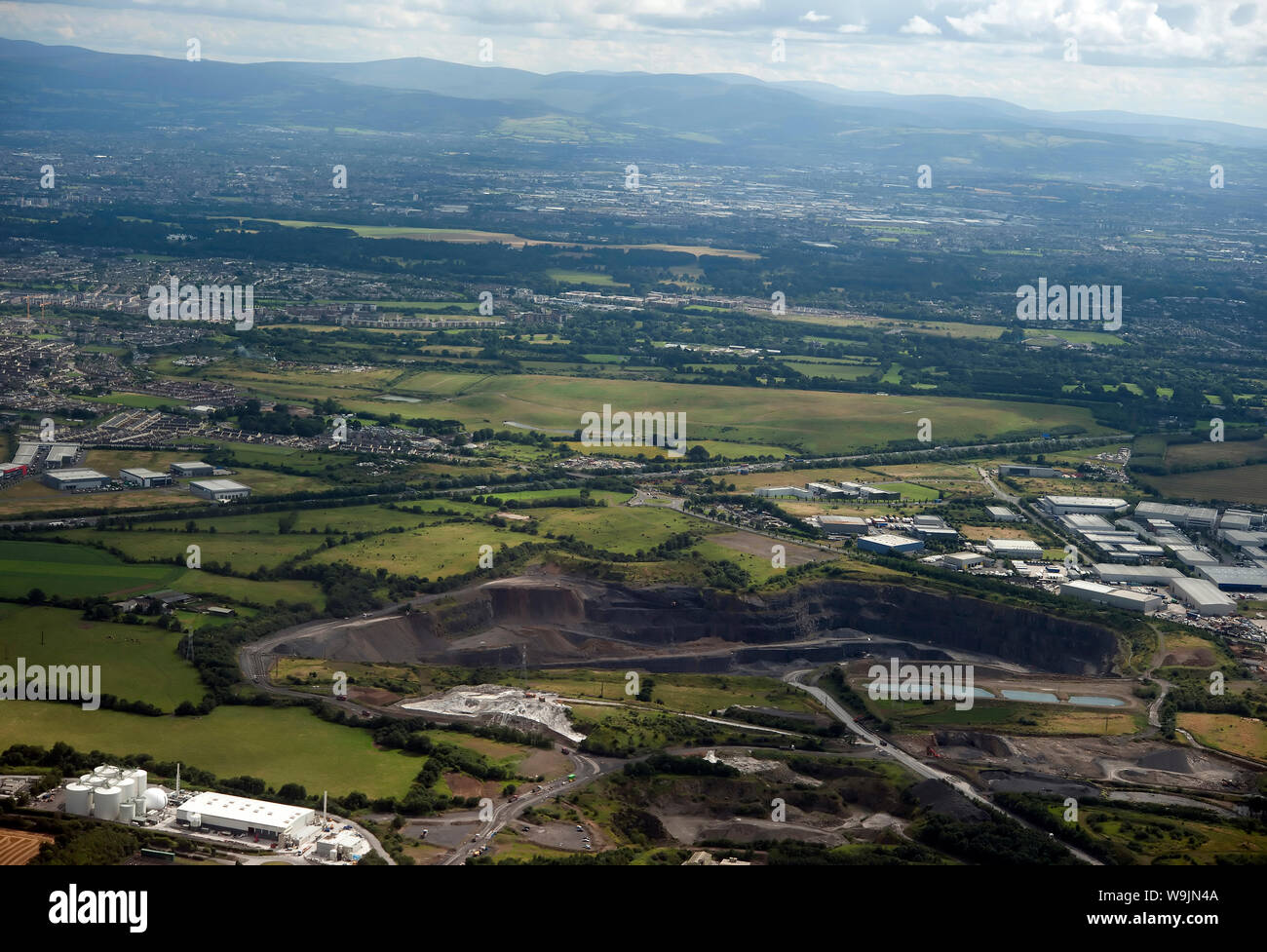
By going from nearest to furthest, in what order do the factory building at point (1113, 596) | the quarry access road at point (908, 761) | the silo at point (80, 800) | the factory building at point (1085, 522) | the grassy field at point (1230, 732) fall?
the silo at point (80, 800), the quarry access road at point (908, 761), the grassy field at point (1230, 732), the factory building at point (1113, 596), the factory building at point (1085, 522)

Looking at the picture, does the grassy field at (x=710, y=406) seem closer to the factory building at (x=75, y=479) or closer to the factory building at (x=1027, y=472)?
the factory building at (x=1027, y=472)

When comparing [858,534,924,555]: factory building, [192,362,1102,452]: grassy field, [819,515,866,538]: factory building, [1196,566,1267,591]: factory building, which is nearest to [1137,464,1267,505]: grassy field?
[192,362,1102,452]: grassy field

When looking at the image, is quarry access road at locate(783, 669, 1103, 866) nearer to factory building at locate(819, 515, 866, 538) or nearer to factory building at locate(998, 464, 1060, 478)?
factory building at locate(819, 515, 866, 538)

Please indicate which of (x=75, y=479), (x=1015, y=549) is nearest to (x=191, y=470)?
(x=75, y=479)

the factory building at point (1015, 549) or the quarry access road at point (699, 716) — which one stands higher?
the factory building at point (1015, 549)

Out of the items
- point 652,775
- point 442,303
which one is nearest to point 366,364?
point 442,303

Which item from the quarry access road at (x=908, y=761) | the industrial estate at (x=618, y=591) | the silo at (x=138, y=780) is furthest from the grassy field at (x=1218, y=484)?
the silo at (x=138, y=780)

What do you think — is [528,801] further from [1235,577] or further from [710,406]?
[710,406]
